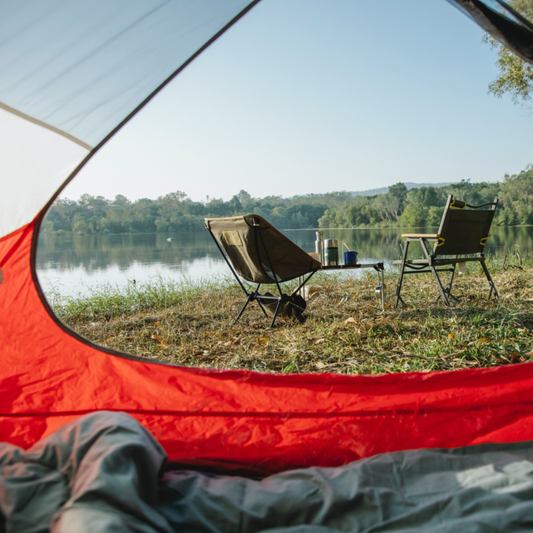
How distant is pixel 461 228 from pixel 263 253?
1671 mm

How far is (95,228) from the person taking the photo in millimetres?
24516

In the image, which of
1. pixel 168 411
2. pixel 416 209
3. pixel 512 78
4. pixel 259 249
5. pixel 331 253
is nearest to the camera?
pixel 168 411

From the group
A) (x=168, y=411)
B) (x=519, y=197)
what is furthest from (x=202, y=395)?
(x=519, y=197)

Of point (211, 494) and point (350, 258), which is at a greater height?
point (350, 258)

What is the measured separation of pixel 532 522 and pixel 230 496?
63 cm

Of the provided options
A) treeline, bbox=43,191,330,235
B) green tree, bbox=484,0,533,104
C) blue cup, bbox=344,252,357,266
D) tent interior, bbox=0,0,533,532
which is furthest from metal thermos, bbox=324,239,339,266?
treeline, bbox=43,191,330,235

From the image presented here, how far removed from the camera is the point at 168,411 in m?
1.54

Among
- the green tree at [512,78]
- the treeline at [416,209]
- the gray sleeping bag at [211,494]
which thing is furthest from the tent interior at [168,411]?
the treeline at [416,209]

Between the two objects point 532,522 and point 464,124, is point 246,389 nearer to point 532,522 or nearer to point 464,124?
point 532,522

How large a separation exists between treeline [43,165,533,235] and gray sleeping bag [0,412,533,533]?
21.2 meters

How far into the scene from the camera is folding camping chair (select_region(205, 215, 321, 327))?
3150 mm

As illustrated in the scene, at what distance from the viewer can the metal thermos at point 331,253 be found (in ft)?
12.4

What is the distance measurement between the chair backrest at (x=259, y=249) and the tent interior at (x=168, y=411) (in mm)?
1342

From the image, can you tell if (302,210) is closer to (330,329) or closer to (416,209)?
(416,209)
